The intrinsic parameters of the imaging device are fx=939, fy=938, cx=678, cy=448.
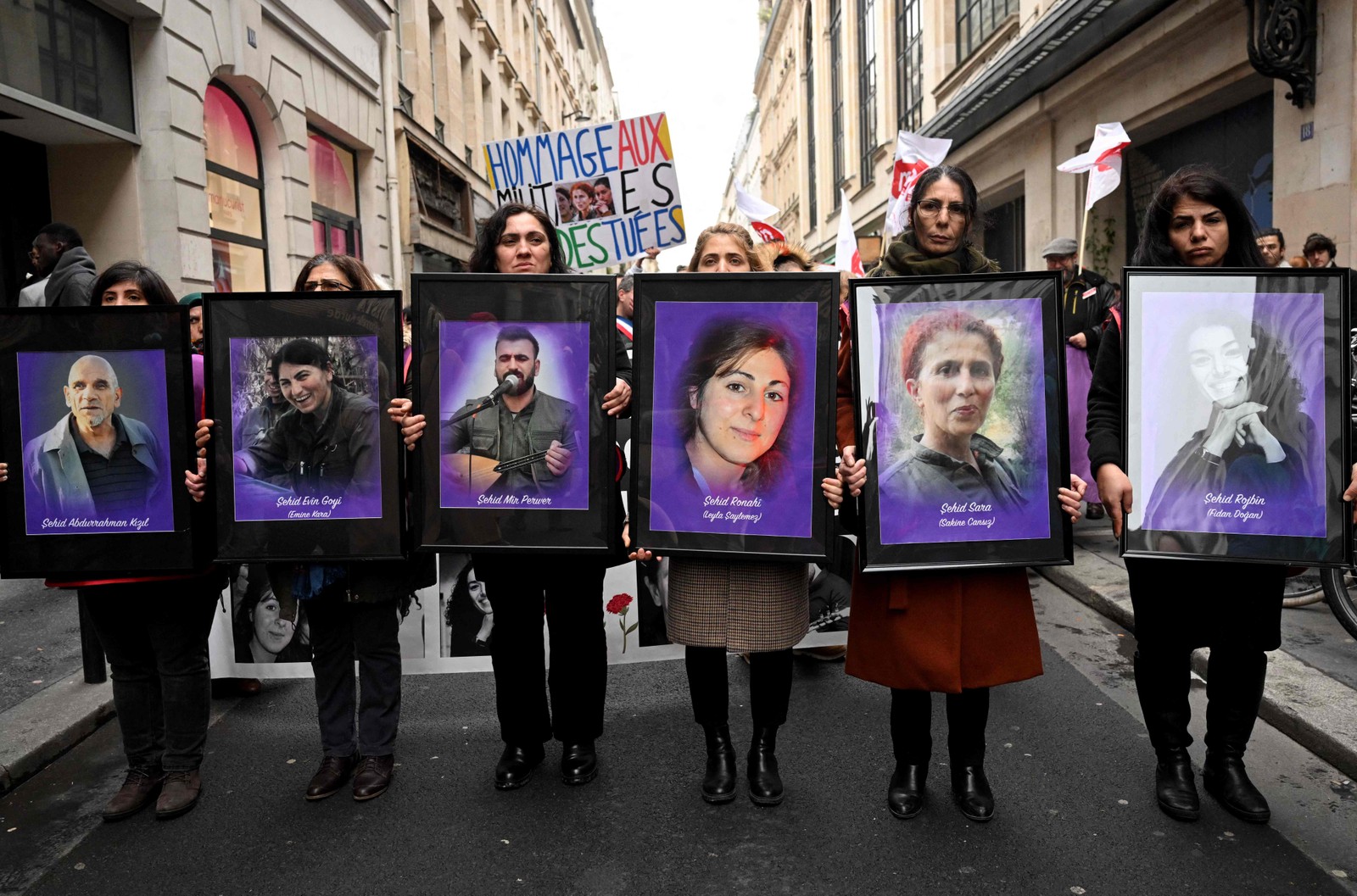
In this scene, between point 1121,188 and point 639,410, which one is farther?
point 1121,188

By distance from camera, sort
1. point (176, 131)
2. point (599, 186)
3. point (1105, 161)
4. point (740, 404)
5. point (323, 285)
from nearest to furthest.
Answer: point (740, 404), point (323, 285), point (1105, 161), point (599, 186), point (176, 131)

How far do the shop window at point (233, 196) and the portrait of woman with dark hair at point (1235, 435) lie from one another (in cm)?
949

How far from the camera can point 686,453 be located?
298 cm

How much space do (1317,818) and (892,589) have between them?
159cm

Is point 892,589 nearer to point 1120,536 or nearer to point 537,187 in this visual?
point 1120,536

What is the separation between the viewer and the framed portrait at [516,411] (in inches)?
120

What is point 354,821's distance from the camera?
10.5ft

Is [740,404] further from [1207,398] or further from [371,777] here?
[371,777]

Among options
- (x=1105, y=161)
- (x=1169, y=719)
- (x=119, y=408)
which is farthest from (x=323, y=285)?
(x=1105, y=161)

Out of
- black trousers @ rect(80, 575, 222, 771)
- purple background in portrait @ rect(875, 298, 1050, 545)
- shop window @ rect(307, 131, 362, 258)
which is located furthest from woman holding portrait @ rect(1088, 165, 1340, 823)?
shop window @ rect(307, 131, 362, 258)

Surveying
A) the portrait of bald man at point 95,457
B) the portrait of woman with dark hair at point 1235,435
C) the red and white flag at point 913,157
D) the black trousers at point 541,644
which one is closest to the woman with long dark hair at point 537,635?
the black trousers at point 541,644

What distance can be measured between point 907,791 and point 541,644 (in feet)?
4.56

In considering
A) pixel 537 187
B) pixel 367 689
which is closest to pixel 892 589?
pixel 367 689

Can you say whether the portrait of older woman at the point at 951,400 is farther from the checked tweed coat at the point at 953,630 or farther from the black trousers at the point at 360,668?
the black trousers at the point at 360,668
